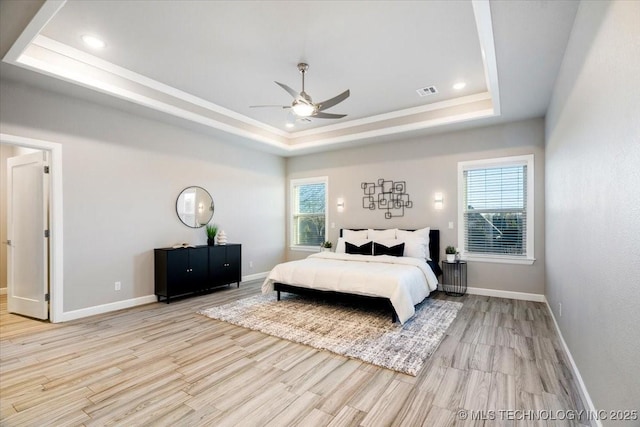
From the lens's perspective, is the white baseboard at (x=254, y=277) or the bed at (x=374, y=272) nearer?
the bed at (x=374, y=272)

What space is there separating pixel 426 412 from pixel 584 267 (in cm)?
160

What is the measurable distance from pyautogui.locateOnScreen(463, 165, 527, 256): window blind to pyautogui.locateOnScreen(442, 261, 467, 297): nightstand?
1.25 feet

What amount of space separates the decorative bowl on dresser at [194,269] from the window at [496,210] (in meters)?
4.34

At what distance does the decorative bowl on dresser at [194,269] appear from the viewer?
4992mm

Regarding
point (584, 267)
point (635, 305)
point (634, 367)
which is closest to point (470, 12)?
point (584, 267)

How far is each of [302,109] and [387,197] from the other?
132 inches

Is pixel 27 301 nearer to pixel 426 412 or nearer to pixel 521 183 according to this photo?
pixel 426 412

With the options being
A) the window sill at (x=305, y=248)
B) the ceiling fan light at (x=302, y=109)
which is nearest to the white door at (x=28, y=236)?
the ceiling fan light at (x=302, y=109)

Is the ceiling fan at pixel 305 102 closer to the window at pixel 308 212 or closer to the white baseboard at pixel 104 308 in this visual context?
the window at pixel 308 212

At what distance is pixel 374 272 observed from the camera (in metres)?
4.27

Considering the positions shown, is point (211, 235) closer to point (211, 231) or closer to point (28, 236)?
point (211, 231)

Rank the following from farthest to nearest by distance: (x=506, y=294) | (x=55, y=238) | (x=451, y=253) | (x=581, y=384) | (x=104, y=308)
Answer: (x=451, y=253) → (x=506, y=294) → (x=104, y=308) → (x=55, y=238) → (x=581, y=384)

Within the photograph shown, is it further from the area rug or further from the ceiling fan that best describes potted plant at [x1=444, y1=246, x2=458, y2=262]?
the ceiling fan

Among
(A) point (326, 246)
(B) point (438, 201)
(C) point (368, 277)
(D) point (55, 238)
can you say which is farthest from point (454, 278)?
(D) point (55, 238)
